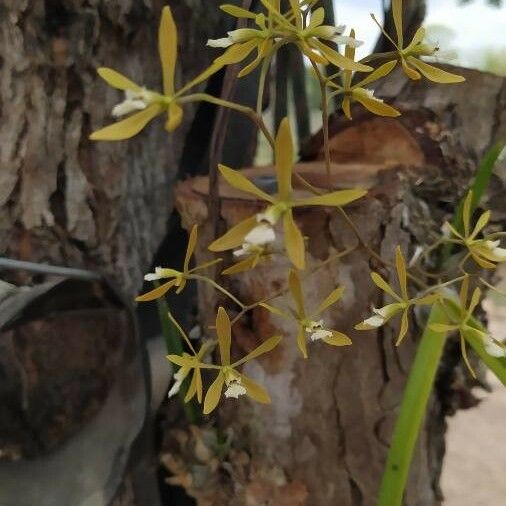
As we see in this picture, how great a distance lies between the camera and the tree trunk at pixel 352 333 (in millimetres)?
482

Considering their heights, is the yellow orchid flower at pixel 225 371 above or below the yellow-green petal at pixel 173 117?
below

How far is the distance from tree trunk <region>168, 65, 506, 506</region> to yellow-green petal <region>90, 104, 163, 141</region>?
26cm

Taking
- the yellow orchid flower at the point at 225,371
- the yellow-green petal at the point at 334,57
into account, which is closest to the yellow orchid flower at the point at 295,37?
the yellow-green petal at the point at 334,57

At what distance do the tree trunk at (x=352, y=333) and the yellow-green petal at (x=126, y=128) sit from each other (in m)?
0.26

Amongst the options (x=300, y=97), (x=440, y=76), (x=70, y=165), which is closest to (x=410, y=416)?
Answer: (x=440, y=76)

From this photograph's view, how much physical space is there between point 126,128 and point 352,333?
0.33 meters

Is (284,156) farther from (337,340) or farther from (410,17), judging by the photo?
(410,17)

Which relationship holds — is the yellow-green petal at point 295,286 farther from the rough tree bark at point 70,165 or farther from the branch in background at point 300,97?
the branch in background at point 300,97

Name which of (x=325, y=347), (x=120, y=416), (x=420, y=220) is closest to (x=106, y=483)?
(x=120, y=416)

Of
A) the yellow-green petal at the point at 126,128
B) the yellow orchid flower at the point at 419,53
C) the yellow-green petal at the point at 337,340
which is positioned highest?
the yellow orchid flower at the point at 419,53

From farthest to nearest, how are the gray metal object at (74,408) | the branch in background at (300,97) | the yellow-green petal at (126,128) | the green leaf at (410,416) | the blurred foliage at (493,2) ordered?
the branch in background at (300,97), the blurred foliage at (493,2), the gray metal object at (74,408), the green leaf at (410,416), the yellow-green petal at (126,128)

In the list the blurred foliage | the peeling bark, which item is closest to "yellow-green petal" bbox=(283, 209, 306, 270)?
the peeling bark

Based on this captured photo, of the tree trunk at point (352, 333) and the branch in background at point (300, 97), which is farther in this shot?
the branch in background at point (300, 97)

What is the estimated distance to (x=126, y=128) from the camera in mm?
202
